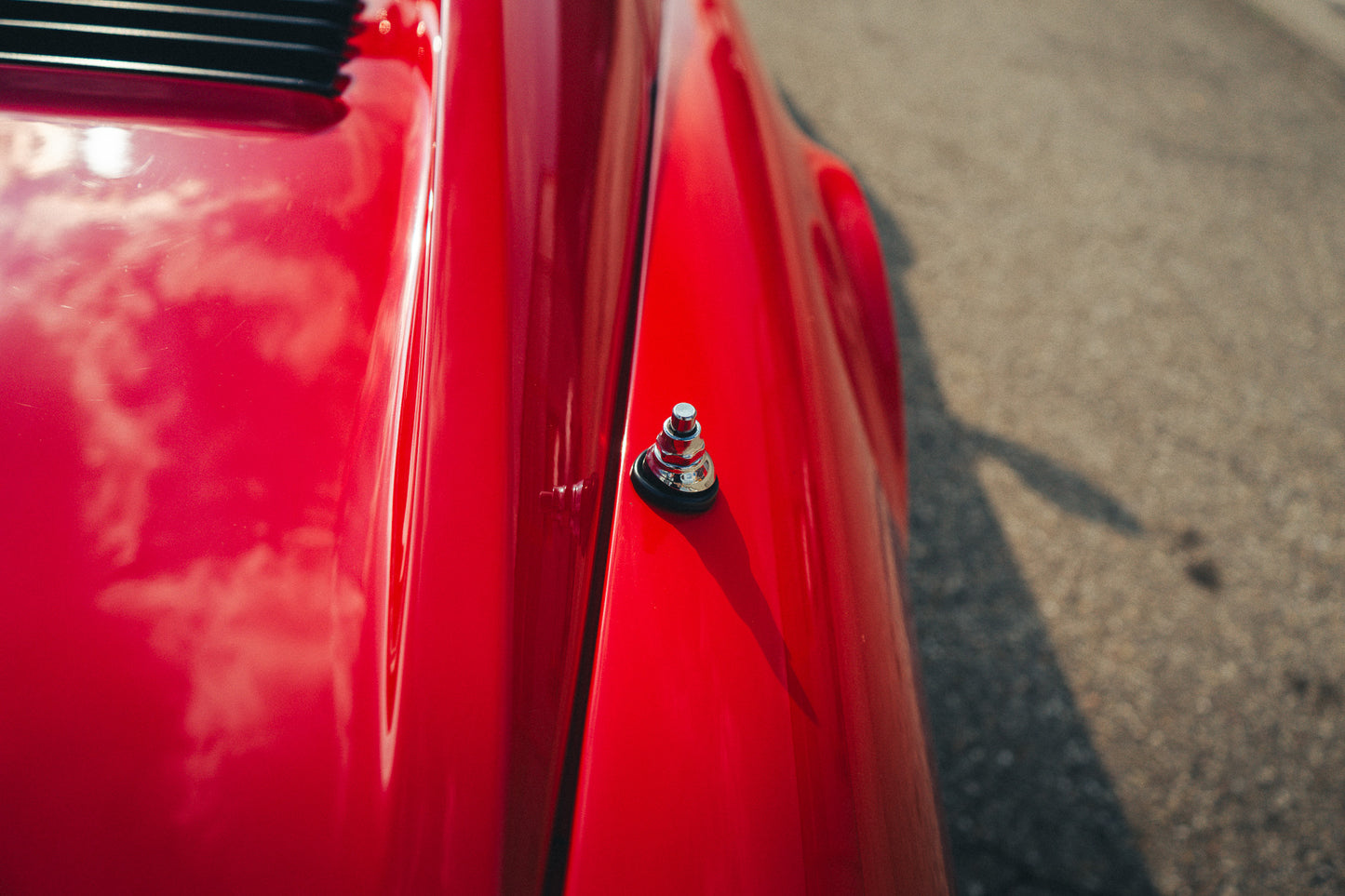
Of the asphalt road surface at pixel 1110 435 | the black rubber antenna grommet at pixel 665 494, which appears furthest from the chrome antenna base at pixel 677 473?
the asphalt road surface at pixel 1110 435

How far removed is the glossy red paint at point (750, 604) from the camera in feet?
2.16

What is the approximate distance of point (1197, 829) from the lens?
182cm

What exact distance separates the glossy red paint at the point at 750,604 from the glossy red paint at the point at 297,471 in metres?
0.06

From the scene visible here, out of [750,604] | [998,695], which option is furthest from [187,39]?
[998,695]

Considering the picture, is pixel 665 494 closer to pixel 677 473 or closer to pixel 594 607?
pixel 677 473

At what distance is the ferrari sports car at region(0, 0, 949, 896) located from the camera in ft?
1.93

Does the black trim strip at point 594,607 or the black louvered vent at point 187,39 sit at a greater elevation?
the black louvered vent at point 187,39

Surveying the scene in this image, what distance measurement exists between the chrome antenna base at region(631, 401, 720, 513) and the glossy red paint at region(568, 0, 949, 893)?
0.06ft

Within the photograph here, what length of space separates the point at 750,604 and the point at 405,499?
13.2 inches

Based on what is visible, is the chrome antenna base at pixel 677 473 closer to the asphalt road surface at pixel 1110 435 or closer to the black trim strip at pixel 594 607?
the black trim strip at pixel 594 607

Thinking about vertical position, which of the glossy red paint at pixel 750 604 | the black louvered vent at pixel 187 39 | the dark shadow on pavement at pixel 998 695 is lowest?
the dark shadow on pavement at pixel 998 695

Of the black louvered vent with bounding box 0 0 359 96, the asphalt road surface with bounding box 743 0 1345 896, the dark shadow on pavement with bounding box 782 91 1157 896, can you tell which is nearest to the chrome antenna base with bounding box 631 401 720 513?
the black louvered vent with bounding box 0 0 359 96

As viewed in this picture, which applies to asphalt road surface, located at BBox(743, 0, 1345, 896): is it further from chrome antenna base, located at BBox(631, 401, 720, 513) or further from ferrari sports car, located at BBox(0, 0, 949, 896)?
chrome antenna base, located at BBox(631, 401, 720, 513)

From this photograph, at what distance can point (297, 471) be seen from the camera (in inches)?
27.0
